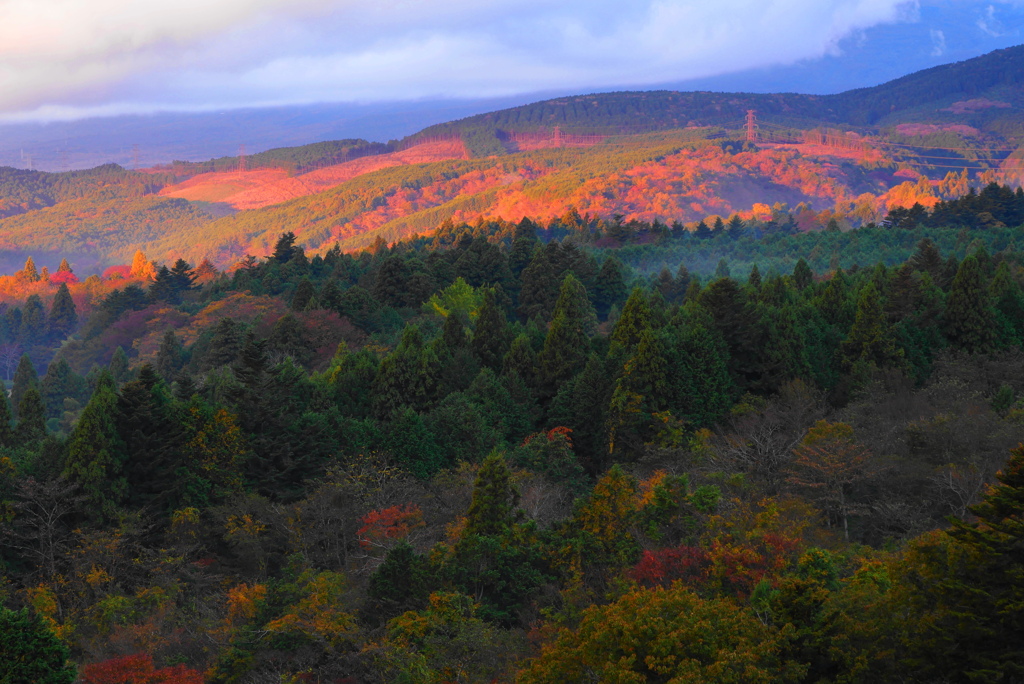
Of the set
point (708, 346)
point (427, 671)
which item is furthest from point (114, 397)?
point (708, 346)

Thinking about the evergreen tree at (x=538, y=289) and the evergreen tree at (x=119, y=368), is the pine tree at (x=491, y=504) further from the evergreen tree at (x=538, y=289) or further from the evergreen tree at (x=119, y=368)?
the evergreen tree at (x=119, y=368)

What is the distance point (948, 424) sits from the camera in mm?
33656

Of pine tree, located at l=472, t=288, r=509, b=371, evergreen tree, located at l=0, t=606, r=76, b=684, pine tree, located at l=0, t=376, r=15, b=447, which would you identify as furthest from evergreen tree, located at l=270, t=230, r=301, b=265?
evergreen tree, located at l=0, t=606, r=76, b=684

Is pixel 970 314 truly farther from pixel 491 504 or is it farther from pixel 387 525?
pixel 387 525

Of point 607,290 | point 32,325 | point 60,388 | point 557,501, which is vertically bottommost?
point 32,325

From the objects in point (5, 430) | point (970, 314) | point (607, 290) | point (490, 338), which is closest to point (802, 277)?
point (607, 290)

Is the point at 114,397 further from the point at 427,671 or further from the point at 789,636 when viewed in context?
the point at 789,636

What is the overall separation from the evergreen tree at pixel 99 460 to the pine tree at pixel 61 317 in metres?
94.1

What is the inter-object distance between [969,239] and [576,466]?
63.5 meters

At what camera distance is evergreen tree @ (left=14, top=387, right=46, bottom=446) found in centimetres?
4681

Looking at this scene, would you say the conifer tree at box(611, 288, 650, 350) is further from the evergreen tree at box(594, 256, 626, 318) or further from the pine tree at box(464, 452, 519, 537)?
the evergreen tree at box(594, 256, 626, 318)

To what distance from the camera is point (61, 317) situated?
12325 cm

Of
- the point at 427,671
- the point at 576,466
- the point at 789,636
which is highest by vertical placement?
the point at 789,636

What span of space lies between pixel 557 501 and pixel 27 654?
2073cm
